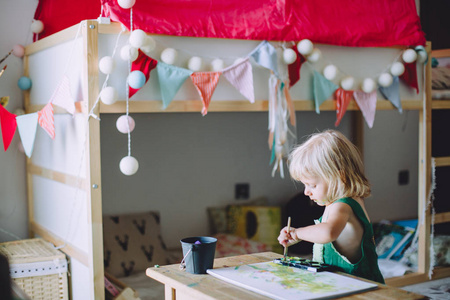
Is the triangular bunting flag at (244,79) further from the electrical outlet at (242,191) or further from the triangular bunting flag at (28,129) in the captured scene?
the electrical outlet at (242,191)

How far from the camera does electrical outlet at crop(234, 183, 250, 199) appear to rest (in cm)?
322

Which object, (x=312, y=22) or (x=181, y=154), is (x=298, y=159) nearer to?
(x=312, y=22)

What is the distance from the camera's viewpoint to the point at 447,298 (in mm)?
2430

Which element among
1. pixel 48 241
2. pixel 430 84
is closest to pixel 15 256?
pixel 48 241

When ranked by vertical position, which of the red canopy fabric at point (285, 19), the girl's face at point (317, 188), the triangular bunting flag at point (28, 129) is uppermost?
the red canopy fabric at point (285, 19)

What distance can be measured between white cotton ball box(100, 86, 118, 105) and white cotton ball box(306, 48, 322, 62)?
2.74 ft

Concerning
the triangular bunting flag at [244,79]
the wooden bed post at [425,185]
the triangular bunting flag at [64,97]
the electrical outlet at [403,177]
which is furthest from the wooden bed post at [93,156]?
the electrical outlet at [403,177]

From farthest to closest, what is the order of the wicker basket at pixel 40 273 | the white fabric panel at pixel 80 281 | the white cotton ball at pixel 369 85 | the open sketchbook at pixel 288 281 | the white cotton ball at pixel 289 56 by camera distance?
the white cotton ball at pixel 369 85 < the white cotton ball at pixel 289 56 < the wicker basket at pixel 40 273 < the white fabric panel at pixel 80 281 < the open sketchbook at pixel 288 281

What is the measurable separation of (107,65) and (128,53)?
8 cm

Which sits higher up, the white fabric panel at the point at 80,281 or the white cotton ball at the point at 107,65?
the white cotton ball at the point at 107,65

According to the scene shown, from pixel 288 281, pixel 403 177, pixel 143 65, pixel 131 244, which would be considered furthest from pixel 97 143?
pixel 403 177

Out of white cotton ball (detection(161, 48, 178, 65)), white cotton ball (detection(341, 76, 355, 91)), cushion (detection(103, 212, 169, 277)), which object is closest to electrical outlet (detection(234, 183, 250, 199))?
cushion (detection(103, 212, 169, 277))

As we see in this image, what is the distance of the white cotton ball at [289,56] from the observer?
2.10 m

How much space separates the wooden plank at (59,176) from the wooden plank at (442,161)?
5.66 feet
